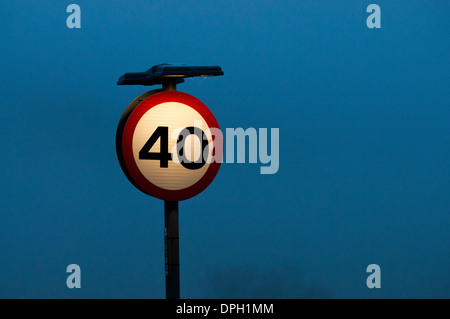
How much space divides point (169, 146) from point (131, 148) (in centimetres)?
30

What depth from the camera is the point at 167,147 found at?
8.26m

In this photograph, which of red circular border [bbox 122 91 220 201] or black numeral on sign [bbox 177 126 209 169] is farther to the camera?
black numeral on sign [bbox 177 126 209 169]

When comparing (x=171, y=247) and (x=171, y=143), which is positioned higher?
(x=171, y=143)

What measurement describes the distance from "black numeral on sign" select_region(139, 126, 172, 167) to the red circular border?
0.11 metres

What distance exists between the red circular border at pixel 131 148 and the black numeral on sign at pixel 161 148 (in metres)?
0.11

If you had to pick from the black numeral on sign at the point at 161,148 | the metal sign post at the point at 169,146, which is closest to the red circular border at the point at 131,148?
the metal sign post at the point at 169,146

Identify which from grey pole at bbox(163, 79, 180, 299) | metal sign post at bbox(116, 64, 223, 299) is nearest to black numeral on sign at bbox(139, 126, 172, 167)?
metal sign post at bbox(116, 64, 223, 299)

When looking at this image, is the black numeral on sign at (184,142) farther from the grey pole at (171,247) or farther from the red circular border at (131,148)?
the grey pole at (171,247)

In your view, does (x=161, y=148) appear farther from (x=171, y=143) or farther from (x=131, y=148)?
(x=131, y=148)

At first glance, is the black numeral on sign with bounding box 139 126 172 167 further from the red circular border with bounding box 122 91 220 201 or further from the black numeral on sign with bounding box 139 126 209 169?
the red circular border with bounding box 122 91 220 201

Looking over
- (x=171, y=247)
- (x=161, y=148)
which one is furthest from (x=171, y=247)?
(x=161, y=148)

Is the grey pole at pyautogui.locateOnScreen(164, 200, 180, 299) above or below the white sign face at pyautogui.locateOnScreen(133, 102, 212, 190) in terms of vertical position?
below

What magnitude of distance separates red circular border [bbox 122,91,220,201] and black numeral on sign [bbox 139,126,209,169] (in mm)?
94

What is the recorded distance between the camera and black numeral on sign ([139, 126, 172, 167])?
26.9 feet
